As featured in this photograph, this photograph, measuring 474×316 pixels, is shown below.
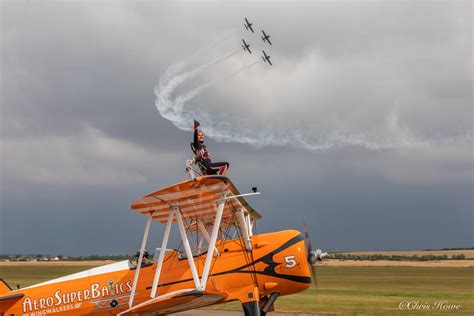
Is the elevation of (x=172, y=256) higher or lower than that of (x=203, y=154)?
lower

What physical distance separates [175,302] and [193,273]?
86 cm

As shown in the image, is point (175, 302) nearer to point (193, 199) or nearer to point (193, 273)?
point (193, 273)

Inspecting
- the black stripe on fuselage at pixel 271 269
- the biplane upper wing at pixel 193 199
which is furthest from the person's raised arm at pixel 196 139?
the black stripe on fuselage at pixel 271 269

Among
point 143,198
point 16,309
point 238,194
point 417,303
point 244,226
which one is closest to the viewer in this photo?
point 143,198

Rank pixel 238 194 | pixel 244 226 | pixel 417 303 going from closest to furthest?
pixel 238 194, pixel 244 226, pixel 417 303

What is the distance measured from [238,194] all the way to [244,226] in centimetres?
140

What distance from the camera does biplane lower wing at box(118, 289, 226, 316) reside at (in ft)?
40.0

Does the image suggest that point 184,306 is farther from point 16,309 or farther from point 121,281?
point 16,309

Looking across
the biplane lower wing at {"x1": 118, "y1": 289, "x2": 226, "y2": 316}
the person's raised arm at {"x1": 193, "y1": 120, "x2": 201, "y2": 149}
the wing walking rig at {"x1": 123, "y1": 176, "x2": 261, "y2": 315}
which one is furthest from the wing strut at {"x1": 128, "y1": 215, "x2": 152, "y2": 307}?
the person's raised arm at {"x1": 193, "y1": 120, "x2": 201, "y2": 149}

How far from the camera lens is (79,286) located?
50.0ft

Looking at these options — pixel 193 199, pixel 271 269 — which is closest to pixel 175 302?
pixel 193 199

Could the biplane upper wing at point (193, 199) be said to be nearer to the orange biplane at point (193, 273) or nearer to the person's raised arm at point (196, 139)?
the orange biplane at point (193, 273)

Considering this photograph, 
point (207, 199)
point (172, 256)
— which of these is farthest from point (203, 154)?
point (172, 256)

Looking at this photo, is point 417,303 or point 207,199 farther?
point 417,303
